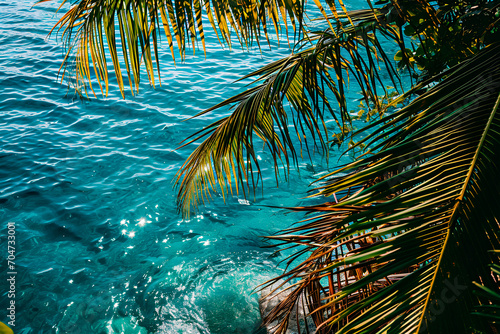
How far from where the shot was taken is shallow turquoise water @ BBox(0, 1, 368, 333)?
13.5ft

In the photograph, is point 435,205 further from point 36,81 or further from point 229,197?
point 36,81

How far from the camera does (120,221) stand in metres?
5.36

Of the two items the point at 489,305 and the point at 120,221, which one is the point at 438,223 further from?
the point at 120,221

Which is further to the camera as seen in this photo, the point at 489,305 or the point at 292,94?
the point at 292,94

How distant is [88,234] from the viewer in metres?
5.10

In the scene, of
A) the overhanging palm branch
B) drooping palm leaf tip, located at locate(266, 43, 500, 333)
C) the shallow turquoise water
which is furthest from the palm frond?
the shallow turquoise water

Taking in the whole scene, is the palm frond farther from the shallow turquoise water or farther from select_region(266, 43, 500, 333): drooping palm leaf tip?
the shallow turquoise water

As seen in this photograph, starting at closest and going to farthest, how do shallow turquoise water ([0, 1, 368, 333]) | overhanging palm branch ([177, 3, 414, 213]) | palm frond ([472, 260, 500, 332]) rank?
palm frond ([472, 260, 500, 332])
overhanging palm branch ([177, 3, 414, 213])
shallow turquoise water ([0, 1, 368, 333])

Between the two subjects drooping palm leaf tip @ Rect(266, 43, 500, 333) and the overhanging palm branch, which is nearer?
drooping palm leaf tip @ Rect(266, 43, 500, 333)

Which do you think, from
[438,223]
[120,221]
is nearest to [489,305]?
[438,223]

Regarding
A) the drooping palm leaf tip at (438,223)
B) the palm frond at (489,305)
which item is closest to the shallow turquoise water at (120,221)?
the drooping palm leaf tip at (438,223)

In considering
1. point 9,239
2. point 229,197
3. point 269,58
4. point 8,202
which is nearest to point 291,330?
point 229,197

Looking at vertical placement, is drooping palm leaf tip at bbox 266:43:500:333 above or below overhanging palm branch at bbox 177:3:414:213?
below

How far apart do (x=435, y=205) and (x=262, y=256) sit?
387cm
